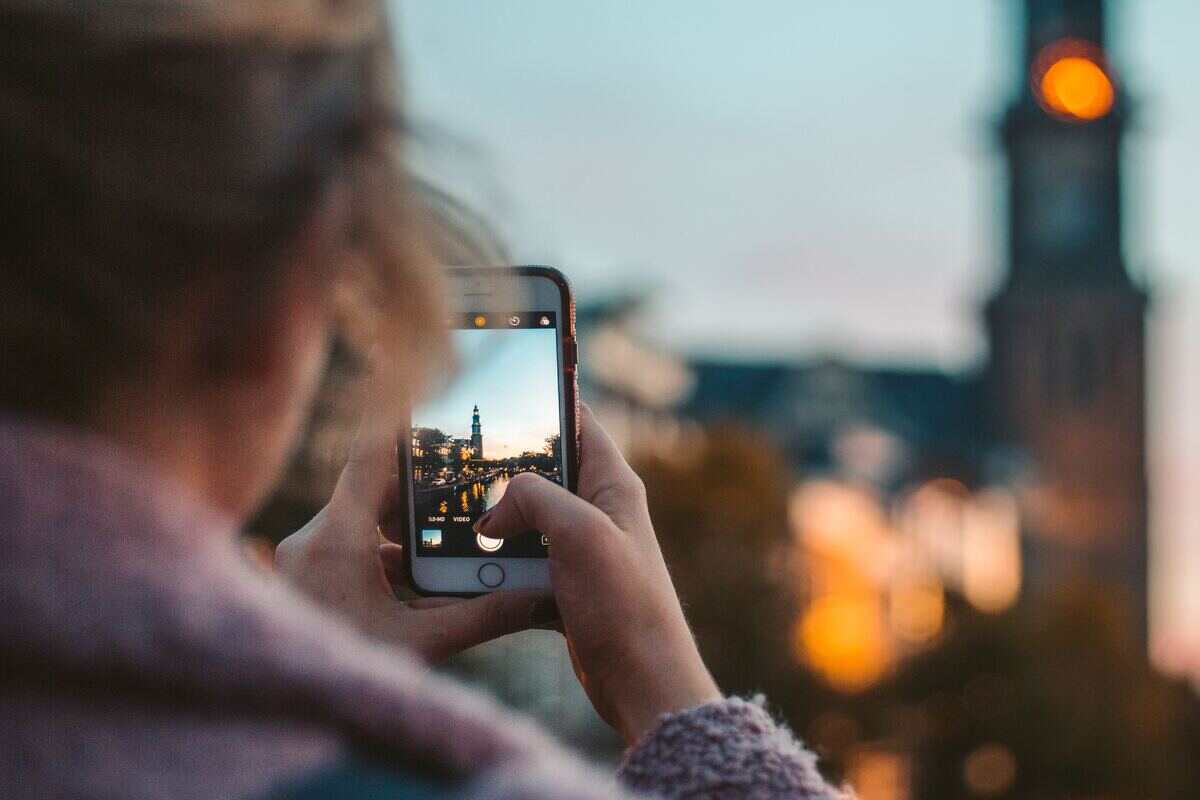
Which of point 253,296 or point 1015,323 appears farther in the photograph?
point 1015,323

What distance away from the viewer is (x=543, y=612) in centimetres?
162

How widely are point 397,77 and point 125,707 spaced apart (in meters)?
0.37

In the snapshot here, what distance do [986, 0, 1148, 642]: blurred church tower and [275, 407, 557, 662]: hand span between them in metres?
51.0

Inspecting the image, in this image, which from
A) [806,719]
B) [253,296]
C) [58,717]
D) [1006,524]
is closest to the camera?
[58,717]

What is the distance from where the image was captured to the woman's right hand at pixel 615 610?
1.38 meters

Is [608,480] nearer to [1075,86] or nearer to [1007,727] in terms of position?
[1075,86]

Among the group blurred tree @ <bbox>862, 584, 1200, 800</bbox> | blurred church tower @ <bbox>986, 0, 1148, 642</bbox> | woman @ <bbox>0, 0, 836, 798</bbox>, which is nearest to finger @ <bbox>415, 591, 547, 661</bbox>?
woman @ <bbox>0, 0, 836, 798</bbox>

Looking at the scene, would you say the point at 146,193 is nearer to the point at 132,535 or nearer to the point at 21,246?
the point at 21,246

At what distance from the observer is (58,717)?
72cm

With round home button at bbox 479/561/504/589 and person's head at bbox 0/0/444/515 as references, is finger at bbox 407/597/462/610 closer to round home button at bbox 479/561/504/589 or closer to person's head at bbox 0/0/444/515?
round home button at bbox 479/561/504/589

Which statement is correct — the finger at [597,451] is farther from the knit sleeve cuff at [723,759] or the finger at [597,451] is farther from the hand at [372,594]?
the knit sleeve cuff at [723,759]

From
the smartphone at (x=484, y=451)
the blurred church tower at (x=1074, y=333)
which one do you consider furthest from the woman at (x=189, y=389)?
the blurred church tower at (x=1074, y=333)

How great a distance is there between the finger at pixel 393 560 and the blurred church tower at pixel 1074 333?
50867 millimetres

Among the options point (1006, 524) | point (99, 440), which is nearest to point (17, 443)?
point (99, 440)
